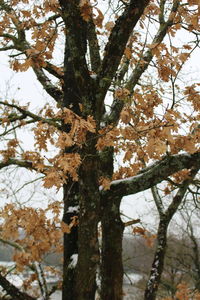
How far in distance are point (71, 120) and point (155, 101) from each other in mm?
2480

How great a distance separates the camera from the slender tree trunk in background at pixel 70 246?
405 cm

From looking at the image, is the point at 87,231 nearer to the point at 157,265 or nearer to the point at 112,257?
the point at 112,257

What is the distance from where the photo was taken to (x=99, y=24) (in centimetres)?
491

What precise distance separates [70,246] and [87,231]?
1.19 meters

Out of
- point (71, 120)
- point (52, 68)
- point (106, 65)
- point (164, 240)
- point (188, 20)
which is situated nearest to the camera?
point (71, 120)

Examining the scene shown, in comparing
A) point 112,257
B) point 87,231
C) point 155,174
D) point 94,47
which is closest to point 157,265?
point 112,257

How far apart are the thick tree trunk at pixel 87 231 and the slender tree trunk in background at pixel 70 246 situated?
0.45 m

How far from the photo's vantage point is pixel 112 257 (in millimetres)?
5008

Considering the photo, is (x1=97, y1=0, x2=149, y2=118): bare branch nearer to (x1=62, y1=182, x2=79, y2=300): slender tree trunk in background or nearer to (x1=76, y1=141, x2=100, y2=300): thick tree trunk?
(x1=76, y1=141, x2=100, y2=300): thick tree trunk

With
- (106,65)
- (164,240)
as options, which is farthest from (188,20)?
(164,240)

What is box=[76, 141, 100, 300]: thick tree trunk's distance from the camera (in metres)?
3.32

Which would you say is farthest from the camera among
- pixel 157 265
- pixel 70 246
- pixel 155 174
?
pixel 157 265

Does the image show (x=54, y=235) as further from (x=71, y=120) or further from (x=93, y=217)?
(x=71, y=120)

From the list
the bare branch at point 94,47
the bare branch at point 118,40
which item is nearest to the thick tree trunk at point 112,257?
the bare branch at point 94,47
